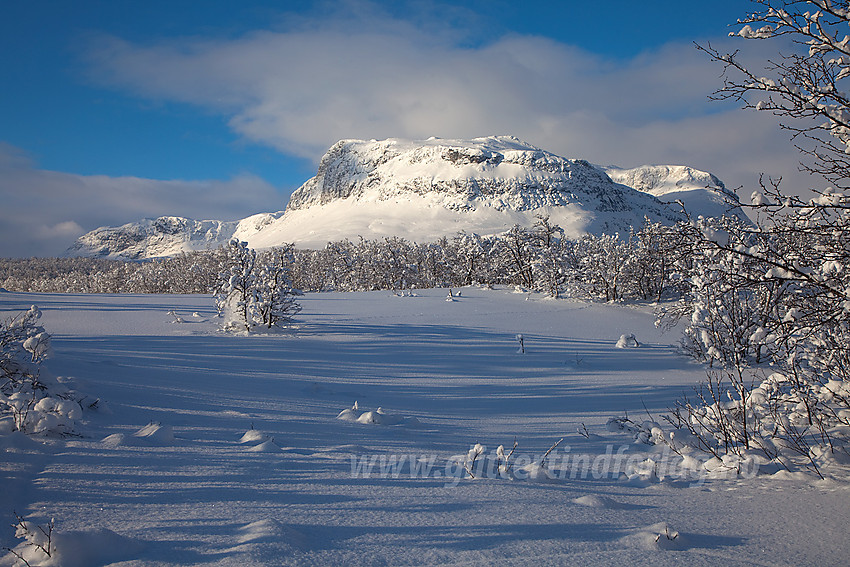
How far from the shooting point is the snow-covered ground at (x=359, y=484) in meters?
2.28

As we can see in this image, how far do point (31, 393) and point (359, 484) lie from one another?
2767 mm

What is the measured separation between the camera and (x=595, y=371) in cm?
900

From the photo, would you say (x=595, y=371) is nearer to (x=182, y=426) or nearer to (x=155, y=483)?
(x=182, y=426)

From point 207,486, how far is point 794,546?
10.9ft

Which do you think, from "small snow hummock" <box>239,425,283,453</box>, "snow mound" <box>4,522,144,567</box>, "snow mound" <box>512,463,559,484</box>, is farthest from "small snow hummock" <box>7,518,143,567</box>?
"snow mound" <box>512,463,559,484</box>

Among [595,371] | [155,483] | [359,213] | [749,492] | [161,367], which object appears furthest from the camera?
[359,213]

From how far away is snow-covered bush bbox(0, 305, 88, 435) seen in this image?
3346 millimetres

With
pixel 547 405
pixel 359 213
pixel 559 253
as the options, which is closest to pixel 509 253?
pixel 559 253

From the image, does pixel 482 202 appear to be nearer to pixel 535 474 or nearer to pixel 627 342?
pixel 627 342

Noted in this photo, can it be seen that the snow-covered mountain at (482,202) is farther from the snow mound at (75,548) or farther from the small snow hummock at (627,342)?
the snow mound at (75,548)

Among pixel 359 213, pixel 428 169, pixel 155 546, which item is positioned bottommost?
pixel 155 546

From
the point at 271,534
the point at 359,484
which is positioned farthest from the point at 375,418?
the point at 271,534

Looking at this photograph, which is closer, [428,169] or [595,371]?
[595,371]

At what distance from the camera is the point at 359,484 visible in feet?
10.2
